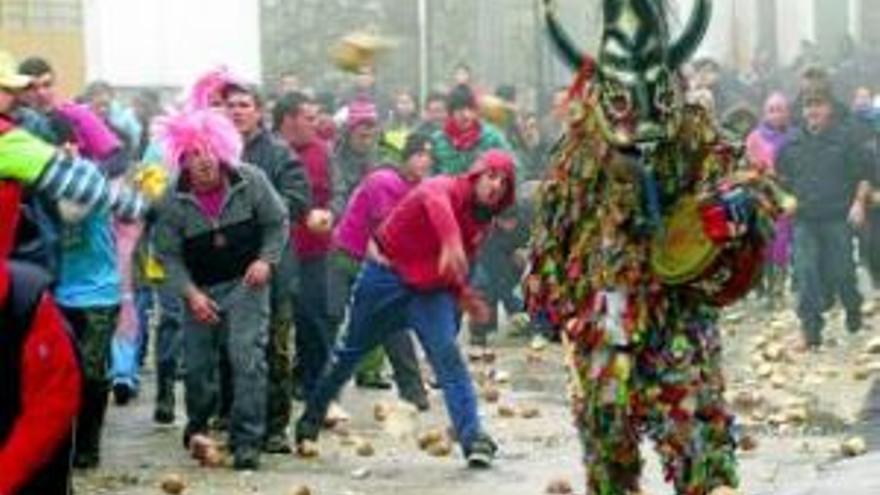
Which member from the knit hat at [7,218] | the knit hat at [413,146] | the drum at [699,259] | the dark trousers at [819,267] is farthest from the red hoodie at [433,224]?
the dark trousers at [819,267]

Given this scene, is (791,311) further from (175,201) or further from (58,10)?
(58,10)

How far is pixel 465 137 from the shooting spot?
14891 mm

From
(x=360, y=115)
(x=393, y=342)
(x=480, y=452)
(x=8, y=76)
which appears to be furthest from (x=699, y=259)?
(x=360, y=115)

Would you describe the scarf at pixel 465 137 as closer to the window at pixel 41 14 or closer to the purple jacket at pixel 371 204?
the purple jacket at pixel 371 204

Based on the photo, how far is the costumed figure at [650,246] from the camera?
21.9ft

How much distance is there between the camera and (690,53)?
6.88 m

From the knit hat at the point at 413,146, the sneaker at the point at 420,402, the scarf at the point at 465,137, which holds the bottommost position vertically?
the sneaker at the point at 420,402

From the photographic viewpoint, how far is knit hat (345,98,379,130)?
1387 cm

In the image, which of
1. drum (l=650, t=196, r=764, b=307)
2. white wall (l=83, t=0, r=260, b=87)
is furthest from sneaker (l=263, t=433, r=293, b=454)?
white wall (l=83, t=0, r=260, b=87)

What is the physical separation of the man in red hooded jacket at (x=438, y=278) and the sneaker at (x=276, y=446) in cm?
65

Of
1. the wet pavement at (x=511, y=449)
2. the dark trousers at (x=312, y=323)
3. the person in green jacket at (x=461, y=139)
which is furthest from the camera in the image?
the person in green jacket at (x=461, y=139)

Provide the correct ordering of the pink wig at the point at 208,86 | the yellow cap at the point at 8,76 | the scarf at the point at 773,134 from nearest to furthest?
the yellow cap at the point at 8,76
the pink wig at the point at 208,86
the scarf at the point at 773,134

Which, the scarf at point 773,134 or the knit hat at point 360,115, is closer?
the knit hat at point 360,115

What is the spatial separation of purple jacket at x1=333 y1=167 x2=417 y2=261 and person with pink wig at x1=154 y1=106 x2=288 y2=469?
183cm
